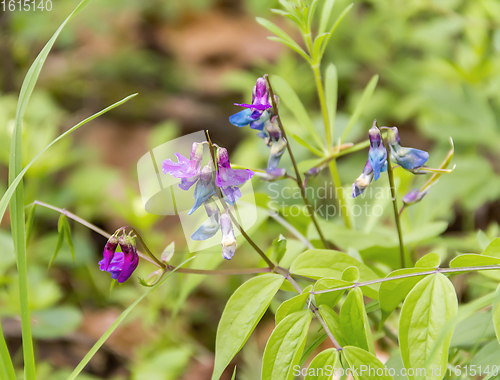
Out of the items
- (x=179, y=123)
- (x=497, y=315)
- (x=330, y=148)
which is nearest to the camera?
(x=497, y=315)

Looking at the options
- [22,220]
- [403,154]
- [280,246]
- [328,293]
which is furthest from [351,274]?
[22,220]

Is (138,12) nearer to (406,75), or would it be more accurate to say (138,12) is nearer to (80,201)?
(80,201)

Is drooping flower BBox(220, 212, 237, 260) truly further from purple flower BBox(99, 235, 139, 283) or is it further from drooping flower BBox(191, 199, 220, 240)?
purple flower BBox(99, 235, 139, 283)

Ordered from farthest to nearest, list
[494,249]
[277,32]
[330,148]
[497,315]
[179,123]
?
1. [179,123]
2. [330,148]
3. [277,32]
4. [494,249]
5. [497,315]

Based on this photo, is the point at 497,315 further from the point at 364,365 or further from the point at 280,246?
the point at 280,246

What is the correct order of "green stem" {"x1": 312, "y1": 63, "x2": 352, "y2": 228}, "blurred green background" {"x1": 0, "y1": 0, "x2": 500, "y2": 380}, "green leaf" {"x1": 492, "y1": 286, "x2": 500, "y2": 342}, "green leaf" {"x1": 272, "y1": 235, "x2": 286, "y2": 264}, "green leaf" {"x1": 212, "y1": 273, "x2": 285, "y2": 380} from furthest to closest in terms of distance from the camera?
"blurred green background" {"x1": 0, "y1": 0, "x2": 500, "y2": 380} < "green stem" {"x1": 312, "y1": 63, "x2": 352, "y2": 228} < "green leaf" {"x1": 272, "y1": 235, "x2": 286, "y2": 264} < "green leaf" {"x1": 212, "y1": 273, "x2": 285, "y2": 380} < "green leaf" {"x1": 492, "y1": 286, "x2": 500, "y2": 342}

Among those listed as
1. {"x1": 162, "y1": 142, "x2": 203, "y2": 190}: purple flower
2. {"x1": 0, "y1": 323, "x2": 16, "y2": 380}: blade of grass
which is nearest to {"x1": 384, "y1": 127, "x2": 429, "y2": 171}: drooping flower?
{"x1": 162, "y1": 142, "x2": 203, "y2": 190}: purple flower

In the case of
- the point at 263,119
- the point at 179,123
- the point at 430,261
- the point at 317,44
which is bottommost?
the point at 179,123
